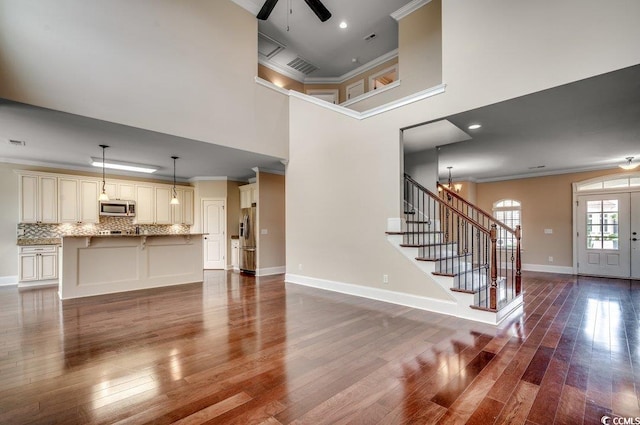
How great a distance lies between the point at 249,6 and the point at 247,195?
4474 mm

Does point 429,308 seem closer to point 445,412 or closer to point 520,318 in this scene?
point 520,318

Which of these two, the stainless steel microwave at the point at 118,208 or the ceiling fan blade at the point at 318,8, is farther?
the stainless steel microwave at the point at 118,208

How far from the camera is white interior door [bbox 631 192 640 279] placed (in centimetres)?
657

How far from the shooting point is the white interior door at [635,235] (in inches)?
259

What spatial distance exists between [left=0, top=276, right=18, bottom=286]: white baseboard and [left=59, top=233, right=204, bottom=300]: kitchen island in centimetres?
269

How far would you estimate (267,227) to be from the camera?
7.29m

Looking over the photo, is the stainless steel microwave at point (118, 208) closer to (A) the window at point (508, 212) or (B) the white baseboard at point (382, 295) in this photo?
(B) the white baseboard at point (382, 295)

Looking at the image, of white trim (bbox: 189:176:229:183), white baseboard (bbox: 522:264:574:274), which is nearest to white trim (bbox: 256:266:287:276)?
white trim (bbox: 189:176:229:183)

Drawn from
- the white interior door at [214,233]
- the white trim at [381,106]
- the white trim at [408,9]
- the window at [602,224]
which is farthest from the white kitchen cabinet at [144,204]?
the window at [602,224]

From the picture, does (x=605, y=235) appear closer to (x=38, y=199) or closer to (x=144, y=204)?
(x=144, y=204)

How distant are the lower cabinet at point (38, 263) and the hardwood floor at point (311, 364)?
2461mm

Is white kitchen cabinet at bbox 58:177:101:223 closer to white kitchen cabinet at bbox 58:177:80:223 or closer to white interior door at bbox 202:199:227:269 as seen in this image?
white kitchen cabinet at bbox 58:177:80:223

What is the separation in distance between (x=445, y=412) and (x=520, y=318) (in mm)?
2704

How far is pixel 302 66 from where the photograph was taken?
7930mm
